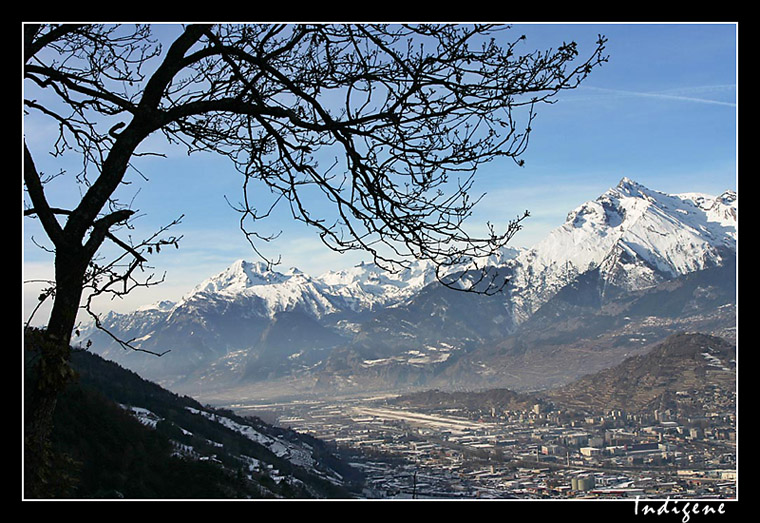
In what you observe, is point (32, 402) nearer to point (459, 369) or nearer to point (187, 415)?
point (187, 415)

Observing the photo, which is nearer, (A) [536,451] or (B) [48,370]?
(B) [48,370]

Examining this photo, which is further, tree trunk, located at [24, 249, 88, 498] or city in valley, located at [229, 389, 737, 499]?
city in valley, located at [229, 389, 737, 499]

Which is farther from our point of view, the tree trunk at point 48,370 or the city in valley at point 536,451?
the city in valley at point 536,451

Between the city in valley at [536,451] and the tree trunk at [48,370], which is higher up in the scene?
the tree trunk at [48,370]

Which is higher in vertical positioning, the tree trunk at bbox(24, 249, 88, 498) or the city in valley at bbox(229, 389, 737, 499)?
the tree trunk at bbox(24, 249, 88, 498)

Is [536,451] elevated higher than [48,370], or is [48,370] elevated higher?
[48,370]
